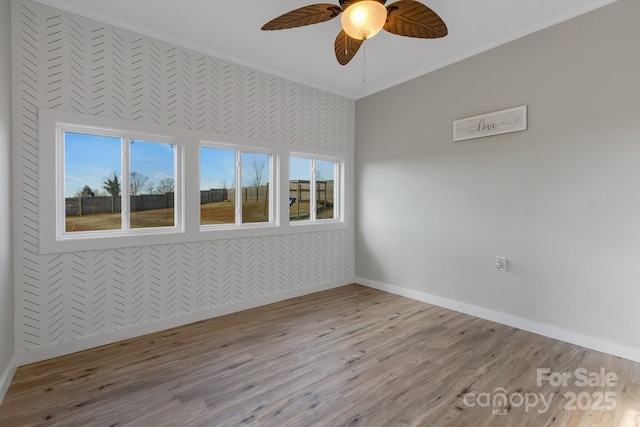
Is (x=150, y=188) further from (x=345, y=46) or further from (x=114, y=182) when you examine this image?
(x=345, y=46)

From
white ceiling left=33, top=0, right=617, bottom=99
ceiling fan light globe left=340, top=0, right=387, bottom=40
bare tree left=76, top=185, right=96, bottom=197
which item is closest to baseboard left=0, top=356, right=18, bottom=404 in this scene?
bare tree left=76, top=185, right=96, bottom=197

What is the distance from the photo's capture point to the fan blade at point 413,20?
5.88ft

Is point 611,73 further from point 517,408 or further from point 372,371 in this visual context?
point 372,371

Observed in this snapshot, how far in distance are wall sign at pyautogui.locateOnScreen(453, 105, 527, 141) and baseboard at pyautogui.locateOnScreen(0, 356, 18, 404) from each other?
14.2ft

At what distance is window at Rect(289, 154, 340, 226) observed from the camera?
4129 mm

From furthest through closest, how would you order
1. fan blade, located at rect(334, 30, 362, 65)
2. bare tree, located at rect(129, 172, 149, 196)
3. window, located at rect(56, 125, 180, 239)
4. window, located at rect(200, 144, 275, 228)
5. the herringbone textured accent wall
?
window, located at rect(200, 144, 275, 228), bare tree, located at rect(129, 172, 149, 196), window, located at rect(56, 125, 180, 239), the herringbone textured accent wall, fan blade, located at rect(334, 30, 362, 65)

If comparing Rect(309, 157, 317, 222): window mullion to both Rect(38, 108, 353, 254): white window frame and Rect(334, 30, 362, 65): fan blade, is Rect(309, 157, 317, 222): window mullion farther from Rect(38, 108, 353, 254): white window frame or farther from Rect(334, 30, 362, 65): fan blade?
Rect(334, 30, 362, 65): fan blade

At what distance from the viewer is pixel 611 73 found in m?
2.43

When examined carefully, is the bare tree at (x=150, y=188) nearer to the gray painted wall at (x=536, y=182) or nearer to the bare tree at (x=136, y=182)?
the bare tree at (x=136, y=182)

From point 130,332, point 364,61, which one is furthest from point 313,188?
point 130,332

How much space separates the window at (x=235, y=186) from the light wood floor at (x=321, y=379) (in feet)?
3.91

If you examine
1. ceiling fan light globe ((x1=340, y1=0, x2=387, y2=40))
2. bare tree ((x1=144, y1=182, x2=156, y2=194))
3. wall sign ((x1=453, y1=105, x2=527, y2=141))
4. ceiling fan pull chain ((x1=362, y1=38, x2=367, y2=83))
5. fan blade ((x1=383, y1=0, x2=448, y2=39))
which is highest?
ceiling fan pull chain ((x1=362, y1=38, x2=367, y2=83))

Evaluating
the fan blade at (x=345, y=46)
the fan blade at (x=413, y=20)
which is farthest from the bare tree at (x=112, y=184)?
the fan blade at (x=413, y=20)

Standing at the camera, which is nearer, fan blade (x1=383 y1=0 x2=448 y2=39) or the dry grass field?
fan blade (x1=383 y1=0 x2=448 y2=39)
